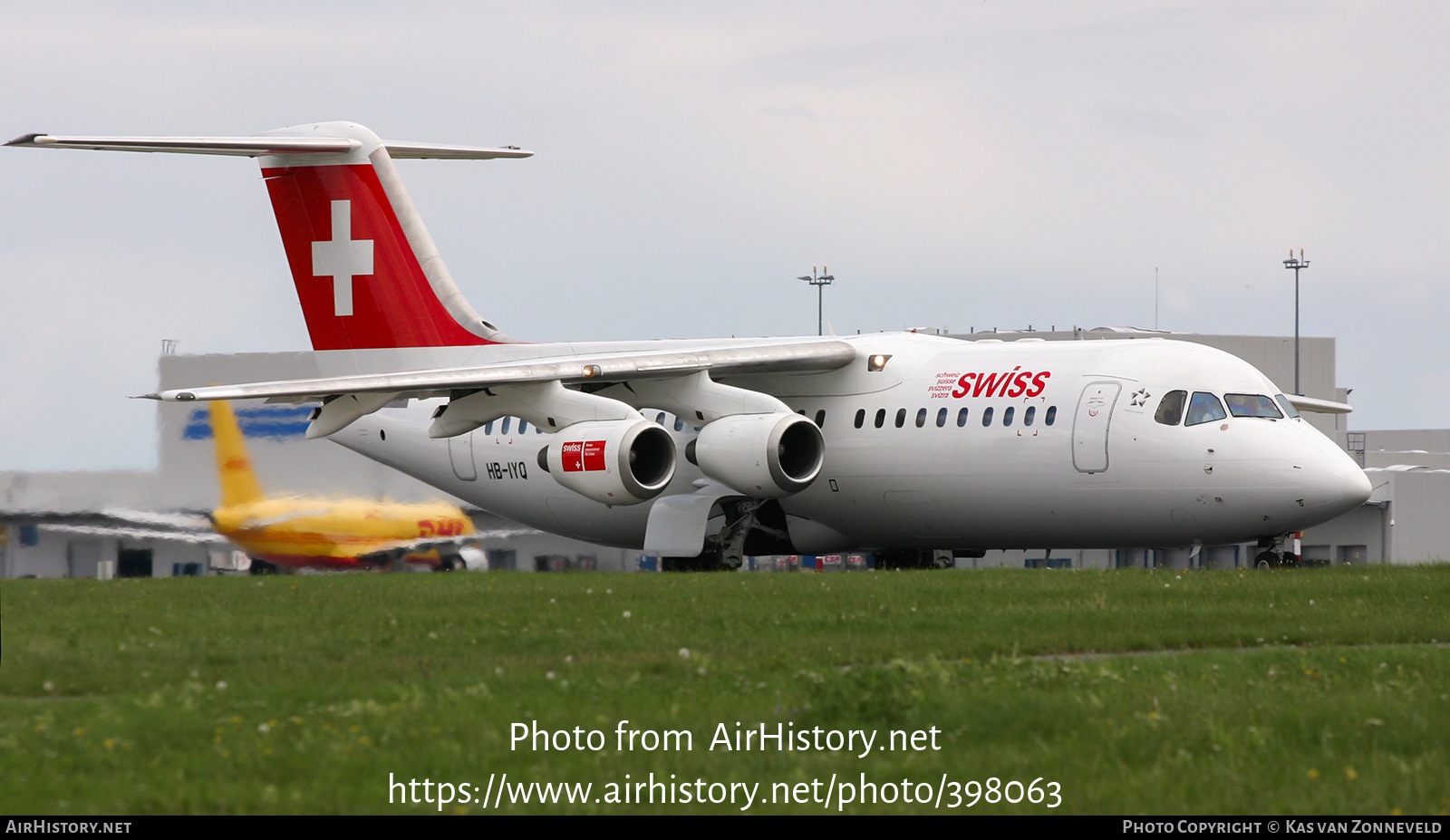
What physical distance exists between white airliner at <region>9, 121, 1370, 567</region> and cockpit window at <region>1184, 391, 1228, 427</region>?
4 centimetres

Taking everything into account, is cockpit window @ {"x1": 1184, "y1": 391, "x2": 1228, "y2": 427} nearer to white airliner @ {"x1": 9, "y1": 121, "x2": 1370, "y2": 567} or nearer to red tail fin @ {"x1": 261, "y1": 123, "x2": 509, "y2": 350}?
white airliner @ {"x1": 9, "y1": 121, "x2": 1370, "y2": 567}

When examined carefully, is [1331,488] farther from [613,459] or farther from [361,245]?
[361,245]

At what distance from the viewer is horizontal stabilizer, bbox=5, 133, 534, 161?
68.6 feet

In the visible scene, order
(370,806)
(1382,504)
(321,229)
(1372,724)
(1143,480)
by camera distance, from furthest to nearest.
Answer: (1382,504) → (321,229) → (1143,480) → (1372,724) → (370,806)

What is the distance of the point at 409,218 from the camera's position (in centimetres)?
2644

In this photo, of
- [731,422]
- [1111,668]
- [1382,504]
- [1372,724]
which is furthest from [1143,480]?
[1382,504]

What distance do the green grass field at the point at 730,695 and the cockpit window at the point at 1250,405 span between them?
20.6 ft

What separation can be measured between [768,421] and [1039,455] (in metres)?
3.63

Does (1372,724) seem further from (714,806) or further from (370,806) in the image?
(370,806)

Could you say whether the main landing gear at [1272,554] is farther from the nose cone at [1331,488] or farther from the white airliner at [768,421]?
the nose cone at [1331,488]

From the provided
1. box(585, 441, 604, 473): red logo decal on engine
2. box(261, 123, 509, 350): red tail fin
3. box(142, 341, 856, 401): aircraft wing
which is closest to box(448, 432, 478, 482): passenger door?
box(261, 123, 509, 350): red tail fin

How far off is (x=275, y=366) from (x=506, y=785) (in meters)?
34.0

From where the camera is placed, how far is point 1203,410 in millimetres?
21188

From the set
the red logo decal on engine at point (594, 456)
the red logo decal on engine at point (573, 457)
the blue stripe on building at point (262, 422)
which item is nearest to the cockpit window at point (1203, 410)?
the red logo decal on engine at point (594, 456)
